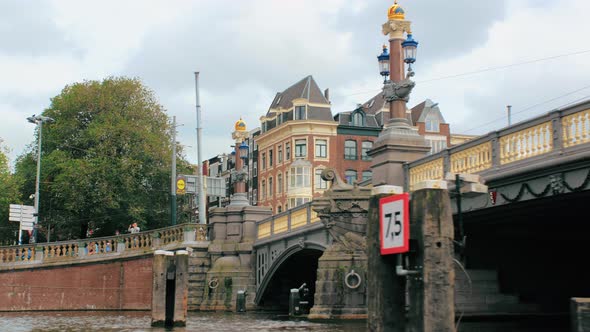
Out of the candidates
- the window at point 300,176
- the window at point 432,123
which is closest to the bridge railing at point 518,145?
the window at point 300,176

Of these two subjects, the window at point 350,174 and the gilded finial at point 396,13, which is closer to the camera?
the gilded finial at point 396,13

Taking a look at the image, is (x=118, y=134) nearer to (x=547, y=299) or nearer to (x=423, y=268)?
(x=547, y=299)

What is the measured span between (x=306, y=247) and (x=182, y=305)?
291 inches

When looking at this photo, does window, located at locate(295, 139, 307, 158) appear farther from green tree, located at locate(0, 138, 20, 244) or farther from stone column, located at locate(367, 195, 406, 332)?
stone column, located at locate(367, 195, 406, 332)

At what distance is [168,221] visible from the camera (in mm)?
53469

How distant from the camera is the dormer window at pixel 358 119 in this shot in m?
66.9

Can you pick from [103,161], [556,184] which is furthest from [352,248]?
[103,161]

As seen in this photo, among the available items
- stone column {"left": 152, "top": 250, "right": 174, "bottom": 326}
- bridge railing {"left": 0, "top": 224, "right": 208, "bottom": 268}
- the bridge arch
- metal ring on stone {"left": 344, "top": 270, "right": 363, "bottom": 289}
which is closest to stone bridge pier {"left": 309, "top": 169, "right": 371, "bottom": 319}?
metal ring on stone {"left": 344, "top": 270, "right": 363, "bottom": 289}

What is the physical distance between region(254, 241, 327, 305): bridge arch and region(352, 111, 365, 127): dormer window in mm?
33680

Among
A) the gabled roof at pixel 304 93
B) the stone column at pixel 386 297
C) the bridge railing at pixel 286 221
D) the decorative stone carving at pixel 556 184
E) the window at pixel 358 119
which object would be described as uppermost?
the gabled roof at pixel 304 93

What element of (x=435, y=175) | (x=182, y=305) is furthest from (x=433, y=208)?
(x=182, y=305)

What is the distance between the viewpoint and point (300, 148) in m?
65.3

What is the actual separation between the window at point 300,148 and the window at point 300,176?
1237 millimetres

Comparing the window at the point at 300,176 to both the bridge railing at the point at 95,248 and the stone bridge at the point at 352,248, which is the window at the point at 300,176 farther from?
the bridge railing at the point at 95,248
